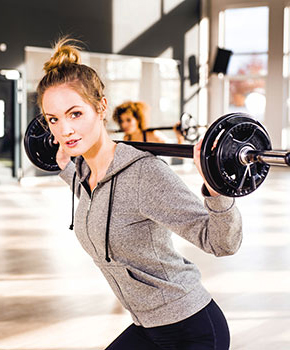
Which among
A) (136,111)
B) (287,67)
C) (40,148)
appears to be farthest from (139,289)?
(287,67)

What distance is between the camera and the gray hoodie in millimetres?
1563

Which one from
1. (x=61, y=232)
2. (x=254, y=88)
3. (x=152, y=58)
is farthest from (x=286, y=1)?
(x=61, y=232)

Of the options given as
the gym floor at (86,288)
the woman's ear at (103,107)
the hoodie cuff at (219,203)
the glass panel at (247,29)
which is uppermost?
the glass panel at (247,29)

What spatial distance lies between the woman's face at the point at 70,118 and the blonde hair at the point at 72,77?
0.06 ft

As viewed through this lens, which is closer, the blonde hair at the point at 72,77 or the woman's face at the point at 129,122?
the blonde hair at the point at 72,77

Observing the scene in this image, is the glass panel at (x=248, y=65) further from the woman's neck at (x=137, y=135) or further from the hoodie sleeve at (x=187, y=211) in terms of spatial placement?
the hoodie sleeve at (x=187, y=211)

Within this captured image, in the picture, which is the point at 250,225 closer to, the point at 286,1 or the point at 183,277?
the point at 183,277

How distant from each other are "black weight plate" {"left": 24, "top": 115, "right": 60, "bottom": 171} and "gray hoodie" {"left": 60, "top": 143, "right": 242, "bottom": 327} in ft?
1.98

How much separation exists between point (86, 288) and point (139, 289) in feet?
9.16

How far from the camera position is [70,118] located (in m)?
1.67

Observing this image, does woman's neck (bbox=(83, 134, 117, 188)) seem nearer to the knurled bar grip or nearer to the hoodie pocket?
the knurled bar grip

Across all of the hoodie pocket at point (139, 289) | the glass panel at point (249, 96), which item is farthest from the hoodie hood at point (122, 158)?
the glass panel at point (249, 96)

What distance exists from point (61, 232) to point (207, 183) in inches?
204

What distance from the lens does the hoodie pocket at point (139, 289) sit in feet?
5.41
